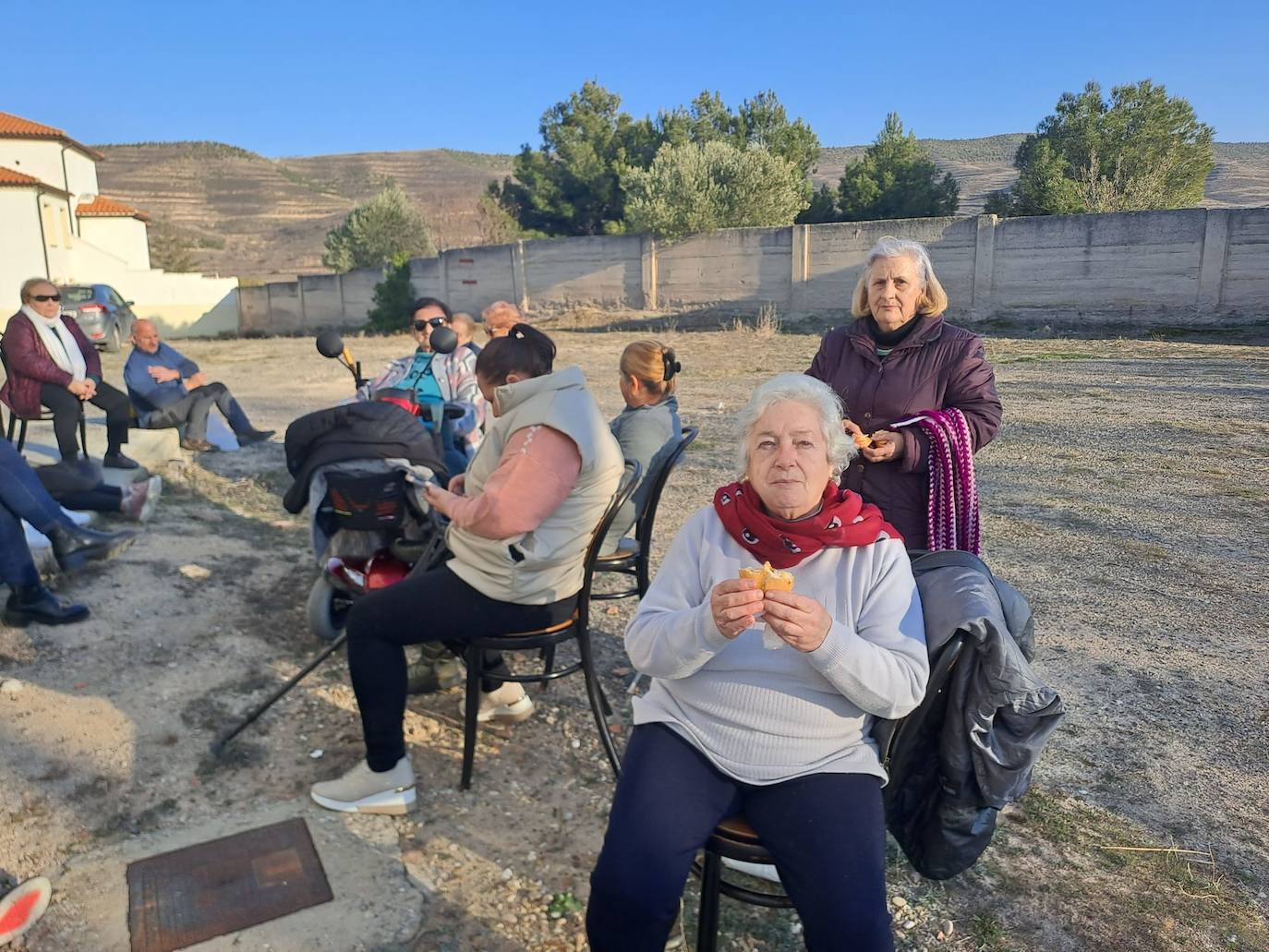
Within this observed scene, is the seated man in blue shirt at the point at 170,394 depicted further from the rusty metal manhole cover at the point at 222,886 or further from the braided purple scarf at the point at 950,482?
the braided purple scarf at the point at 950,482

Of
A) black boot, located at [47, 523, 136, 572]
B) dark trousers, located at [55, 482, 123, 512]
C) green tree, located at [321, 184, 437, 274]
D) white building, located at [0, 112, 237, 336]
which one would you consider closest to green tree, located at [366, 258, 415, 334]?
white building, located at [0, 112, 237, 336]

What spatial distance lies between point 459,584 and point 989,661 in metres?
1.56

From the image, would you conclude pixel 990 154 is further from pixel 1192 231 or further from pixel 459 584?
pixel 459 584

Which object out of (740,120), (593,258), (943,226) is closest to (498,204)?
(740,120)

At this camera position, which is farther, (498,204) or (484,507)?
(498,204)

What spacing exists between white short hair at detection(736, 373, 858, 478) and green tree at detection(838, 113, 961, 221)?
3041 cm

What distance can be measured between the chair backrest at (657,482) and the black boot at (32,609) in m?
2.51

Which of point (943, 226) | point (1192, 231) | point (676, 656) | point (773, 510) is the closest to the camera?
point (676, 656)

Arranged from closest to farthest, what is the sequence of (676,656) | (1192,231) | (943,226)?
(676,656) < (1192,231) < (943,226)

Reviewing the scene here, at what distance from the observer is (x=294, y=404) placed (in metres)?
11.4

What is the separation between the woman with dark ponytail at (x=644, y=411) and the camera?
145 inches

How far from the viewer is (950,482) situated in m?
2.88

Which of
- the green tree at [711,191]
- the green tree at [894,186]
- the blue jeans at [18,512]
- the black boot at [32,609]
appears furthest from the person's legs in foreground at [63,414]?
the green tree at [894,186]

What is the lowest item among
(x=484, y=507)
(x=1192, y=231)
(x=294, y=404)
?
(x=294, y=404)
